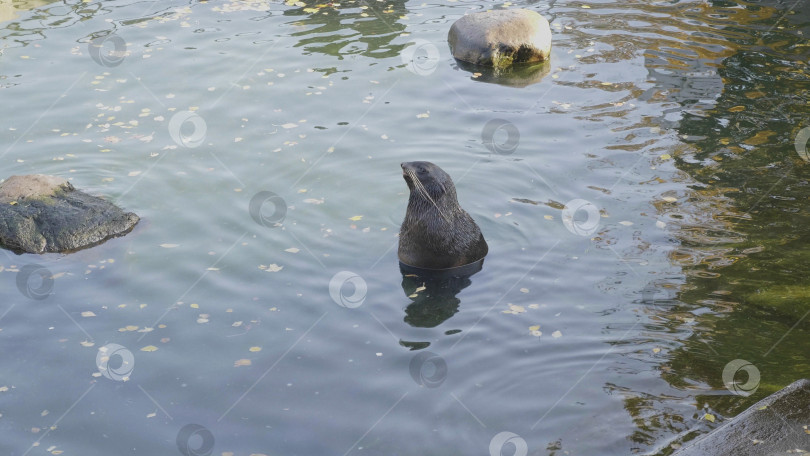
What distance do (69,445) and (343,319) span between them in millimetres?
2969

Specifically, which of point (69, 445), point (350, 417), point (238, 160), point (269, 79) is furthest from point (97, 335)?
point (269, 79)

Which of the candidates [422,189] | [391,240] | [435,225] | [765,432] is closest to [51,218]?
[391,240]

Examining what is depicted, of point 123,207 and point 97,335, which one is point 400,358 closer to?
point 97,335

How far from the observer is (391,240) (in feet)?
33.7

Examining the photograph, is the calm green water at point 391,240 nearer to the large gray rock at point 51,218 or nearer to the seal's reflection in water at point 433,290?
the seal's reflection in water at point 433,290

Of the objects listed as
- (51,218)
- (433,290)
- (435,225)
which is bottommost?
(433,290)

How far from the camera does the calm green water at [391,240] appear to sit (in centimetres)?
736

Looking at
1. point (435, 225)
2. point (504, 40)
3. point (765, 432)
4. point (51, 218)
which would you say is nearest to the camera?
point (765, 432)

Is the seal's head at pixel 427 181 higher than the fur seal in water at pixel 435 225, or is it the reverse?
the seal's head at pixel 427 181

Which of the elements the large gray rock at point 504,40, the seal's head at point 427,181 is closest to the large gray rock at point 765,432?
the seal's head at point 427,181

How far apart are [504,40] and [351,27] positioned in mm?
3523

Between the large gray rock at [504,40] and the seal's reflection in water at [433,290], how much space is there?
6631 millimetres

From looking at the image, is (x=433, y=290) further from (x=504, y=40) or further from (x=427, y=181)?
(x=504, y=40)

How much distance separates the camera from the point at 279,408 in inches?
293
